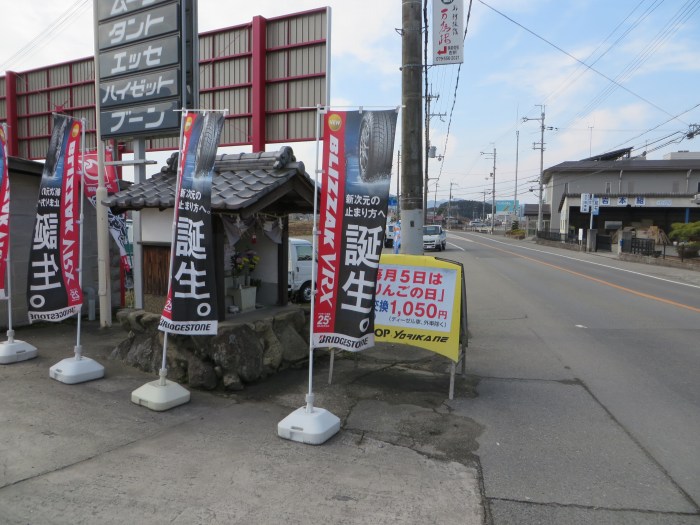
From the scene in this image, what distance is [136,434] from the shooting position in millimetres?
4270

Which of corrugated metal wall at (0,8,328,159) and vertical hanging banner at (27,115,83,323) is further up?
corrugated metal wall at (0,8,328,159)

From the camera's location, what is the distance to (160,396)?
4.86 m

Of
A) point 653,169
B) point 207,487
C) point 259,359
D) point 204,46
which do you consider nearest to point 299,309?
point 259,359

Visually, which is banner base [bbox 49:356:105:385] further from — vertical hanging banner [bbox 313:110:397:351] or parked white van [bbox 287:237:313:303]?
parked white van [bbox 287:237:313:303]

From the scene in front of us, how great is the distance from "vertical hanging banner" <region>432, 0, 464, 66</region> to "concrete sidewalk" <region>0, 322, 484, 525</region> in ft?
17.1

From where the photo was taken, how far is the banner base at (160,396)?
4.82 metres

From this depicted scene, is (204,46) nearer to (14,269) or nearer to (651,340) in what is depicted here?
(14,269)

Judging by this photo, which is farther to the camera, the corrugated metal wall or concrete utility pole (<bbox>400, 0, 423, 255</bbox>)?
the corrugated metal wall

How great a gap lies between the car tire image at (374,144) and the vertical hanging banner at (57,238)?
4.06 metres

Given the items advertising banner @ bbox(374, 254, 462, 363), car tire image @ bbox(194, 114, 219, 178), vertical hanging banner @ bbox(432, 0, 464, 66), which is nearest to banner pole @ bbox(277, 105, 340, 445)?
car tire image @ bbox(194, 114, 219, 178)

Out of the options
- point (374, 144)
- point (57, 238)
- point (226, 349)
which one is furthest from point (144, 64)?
point (374, 144)

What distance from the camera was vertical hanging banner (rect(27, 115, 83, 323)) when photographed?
5906mm

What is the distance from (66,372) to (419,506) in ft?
14.5

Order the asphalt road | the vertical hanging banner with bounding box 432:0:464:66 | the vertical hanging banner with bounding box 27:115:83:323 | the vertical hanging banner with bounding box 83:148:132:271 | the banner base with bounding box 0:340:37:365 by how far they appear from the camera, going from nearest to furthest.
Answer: the asphalt road < the vertical hanging banner with bounding box 27:115:83:323 < the banner base with bounding box 0:340:37:365 < the vertical hanging banner with bounding box 432:0:464:66 < the vertical hanging banner with bounding box 83:148:132:271
